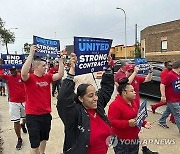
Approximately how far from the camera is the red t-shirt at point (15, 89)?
543cm

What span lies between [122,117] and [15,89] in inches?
111

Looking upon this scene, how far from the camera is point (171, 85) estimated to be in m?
5.66

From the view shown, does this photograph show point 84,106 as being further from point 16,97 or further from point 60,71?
point 16,97

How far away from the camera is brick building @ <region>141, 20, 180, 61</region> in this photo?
33281 mm

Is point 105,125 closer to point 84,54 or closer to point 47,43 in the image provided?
→ point 84,54

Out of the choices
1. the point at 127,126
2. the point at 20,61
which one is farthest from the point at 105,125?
the point at 20,61

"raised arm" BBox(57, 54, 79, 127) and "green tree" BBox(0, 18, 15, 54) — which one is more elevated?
"green tree" BBox(0, 18, 15, 54)

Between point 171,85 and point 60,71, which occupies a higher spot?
point 60,71

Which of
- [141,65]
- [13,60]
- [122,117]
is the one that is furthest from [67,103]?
[13,60]

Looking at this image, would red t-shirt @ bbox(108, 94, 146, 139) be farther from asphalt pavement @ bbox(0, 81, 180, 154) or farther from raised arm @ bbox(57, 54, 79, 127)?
asphalt pavement @ bbox(0, 81, 180, 154)

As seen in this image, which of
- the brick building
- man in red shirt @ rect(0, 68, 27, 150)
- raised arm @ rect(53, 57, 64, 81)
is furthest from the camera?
the brick building

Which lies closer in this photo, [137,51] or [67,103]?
[67,103]

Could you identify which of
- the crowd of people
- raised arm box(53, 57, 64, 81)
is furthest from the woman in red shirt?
raised arm box(53, 57, 64, 81)

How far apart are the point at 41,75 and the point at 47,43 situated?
123 cm
